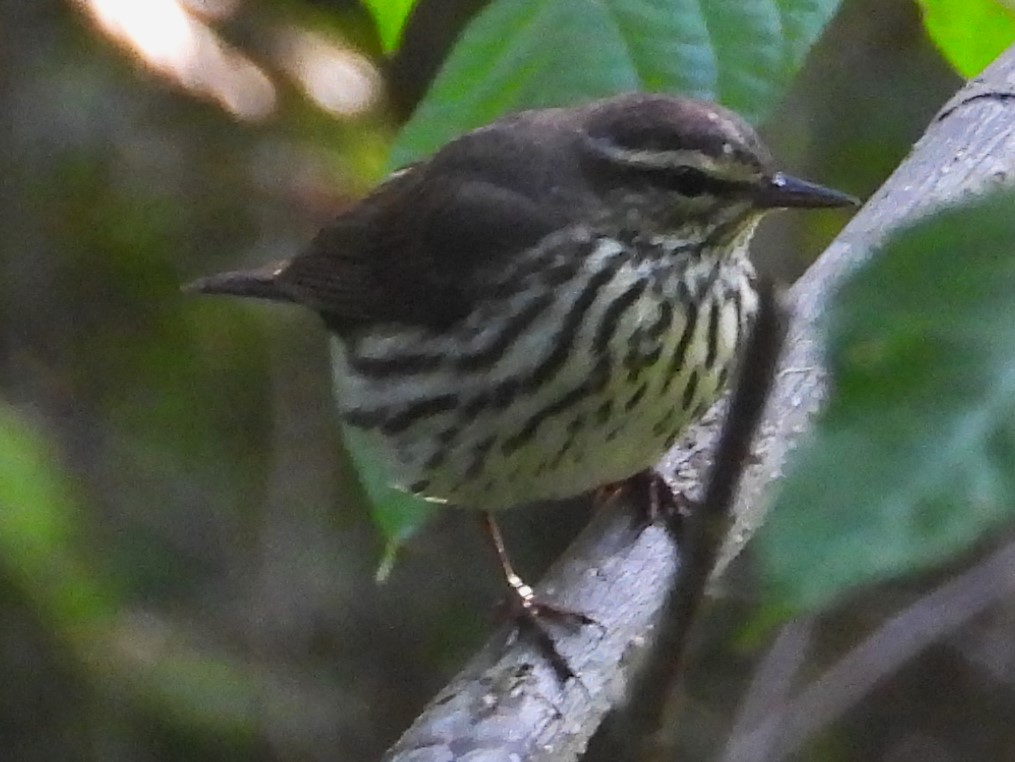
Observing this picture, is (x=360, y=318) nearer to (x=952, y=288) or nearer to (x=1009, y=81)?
(x=1009, y=81)

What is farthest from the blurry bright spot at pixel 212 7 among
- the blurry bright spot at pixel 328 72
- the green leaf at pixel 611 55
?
the green leaf at pixel 611 55

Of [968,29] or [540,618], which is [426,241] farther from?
[968,29]

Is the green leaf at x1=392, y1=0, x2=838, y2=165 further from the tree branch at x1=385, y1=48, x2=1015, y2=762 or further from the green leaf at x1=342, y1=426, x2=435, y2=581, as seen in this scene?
the green leaf at x1=342, y1=426, x2=435, y2=581

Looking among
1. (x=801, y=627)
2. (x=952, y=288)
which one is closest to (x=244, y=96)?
(x=801, y=627)

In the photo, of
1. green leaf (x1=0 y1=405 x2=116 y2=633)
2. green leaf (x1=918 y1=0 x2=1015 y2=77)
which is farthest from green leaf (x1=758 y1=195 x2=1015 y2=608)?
green leaf (x1=0 y1=405 x2=116 y2=633)

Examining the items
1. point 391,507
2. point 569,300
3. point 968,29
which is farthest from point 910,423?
point 569,300

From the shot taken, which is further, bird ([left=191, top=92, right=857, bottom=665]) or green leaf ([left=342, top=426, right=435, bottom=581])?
bird ([left=191, top=92, right=857, bottom=665])

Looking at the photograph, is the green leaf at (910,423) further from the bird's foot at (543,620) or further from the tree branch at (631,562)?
the bird's foot at (543,620)
